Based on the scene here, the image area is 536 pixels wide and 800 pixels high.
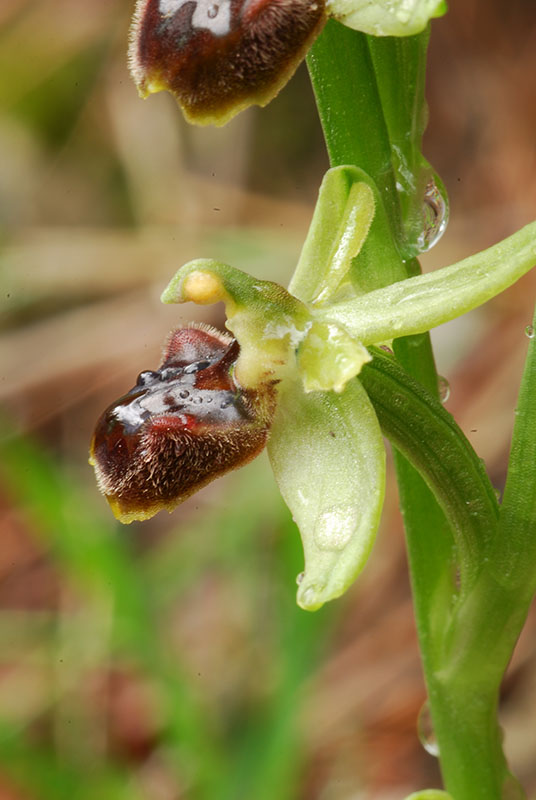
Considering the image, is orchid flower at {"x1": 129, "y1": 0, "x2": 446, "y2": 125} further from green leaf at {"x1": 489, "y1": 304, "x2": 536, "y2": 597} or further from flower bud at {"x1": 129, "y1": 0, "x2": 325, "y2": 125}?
green leaf at {"x1": 489, "y1": 304, "x2": 536, "y2": 597}

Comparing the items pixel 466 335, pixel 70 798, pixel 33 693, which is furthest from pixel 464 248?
pixel 70 798

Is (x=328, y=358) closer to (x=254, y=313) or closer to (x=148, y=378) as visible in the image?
(x=254, y=313)

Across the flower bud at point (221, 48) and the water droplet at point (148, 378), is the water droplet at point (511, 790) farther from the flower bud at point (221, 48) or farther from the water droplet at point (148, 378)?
the flower bud at point (221, 48)

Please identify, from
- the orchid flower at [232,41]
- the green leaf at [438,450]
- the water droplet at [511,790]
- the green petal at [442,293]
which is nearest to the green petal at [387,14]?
the orchid flower at [232,41]

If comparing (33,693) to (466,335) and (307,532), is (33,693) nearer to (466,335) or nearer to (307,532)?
(466,335)

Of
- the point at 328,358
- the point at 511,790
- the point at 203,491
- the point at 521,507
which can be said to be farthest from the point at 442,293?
the point at 203,491

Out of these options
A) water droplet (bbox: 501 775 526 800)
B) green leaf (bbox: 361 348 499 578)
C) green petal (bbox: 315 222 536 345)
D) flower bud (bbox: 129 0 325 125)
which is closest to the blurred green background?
water droplet (bbox: 501 775 526 800)
